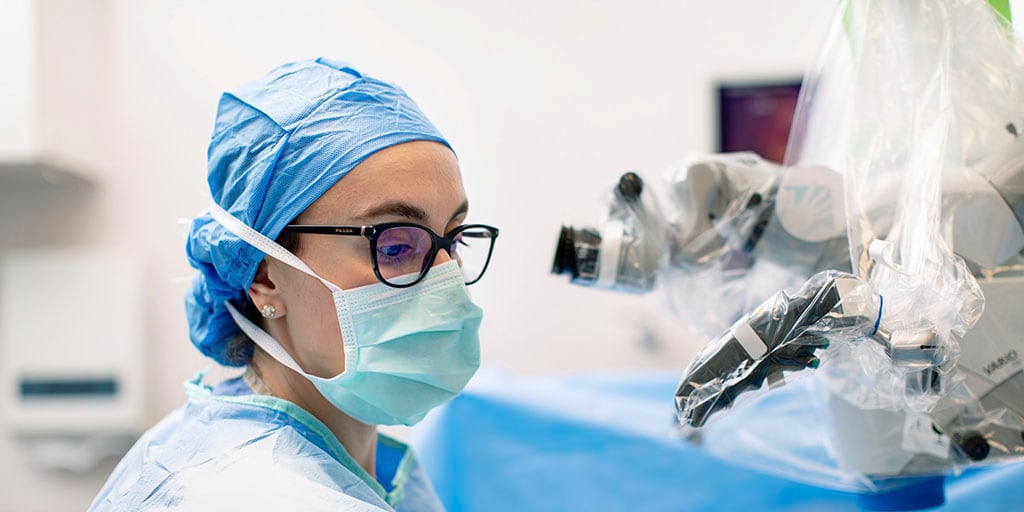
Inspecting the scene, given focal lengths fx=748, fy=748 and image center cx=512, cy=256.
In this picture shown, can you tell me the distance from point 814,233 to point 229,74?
2231 mm

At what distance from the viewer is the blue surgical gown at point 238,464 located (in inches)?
28.4

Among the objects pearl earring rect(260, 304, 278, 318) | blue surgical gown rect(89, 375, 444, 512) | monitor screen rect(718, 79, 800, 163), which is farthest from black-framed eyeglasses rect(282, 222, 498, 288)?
monitor screen rect(718, 79, 800, 163)

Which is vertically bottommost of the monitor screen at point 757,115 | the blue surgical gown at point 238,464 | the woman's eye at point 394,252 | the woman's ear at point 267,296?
the blue surgical gown at point 238,464

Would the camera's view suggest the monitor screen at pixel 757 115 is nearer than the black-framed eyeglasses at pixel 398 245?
No

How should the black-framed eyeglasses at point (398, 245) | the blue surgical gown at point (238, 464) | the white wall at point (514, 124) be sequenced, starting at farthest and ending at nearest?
the white wall at point (514, 124), the black-framed eyeglasses at point (398, 245), the blue surgical gown at point (238, 464)

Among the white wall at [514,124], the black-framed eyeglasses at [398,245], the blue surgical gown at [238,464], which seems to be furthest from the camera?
the white wall at [514,124]

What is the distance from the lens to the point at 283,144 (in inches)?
34.1

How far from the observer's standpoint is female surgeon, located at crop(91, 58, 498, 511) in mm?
854

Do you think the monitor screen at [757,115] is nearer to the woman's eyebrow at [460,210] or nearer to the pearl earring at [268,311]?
the woman's eyebrow at [460,210]

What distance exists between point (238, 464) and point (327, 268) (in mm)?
235

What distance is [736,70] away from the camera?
8.89 feet

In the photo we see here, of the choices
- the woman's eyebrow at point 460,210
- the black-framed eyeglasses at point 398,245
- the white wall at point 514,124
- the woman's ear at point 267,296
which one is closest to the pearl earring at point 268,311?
the woman's ear at point 267,296

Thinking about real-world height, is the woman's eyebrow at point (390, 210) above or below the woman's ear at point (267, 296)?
above

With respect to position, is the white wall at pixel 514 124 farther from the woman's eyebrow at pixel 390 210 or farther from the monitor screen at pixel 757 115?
the woman's eyebrow at pixel 390 210
